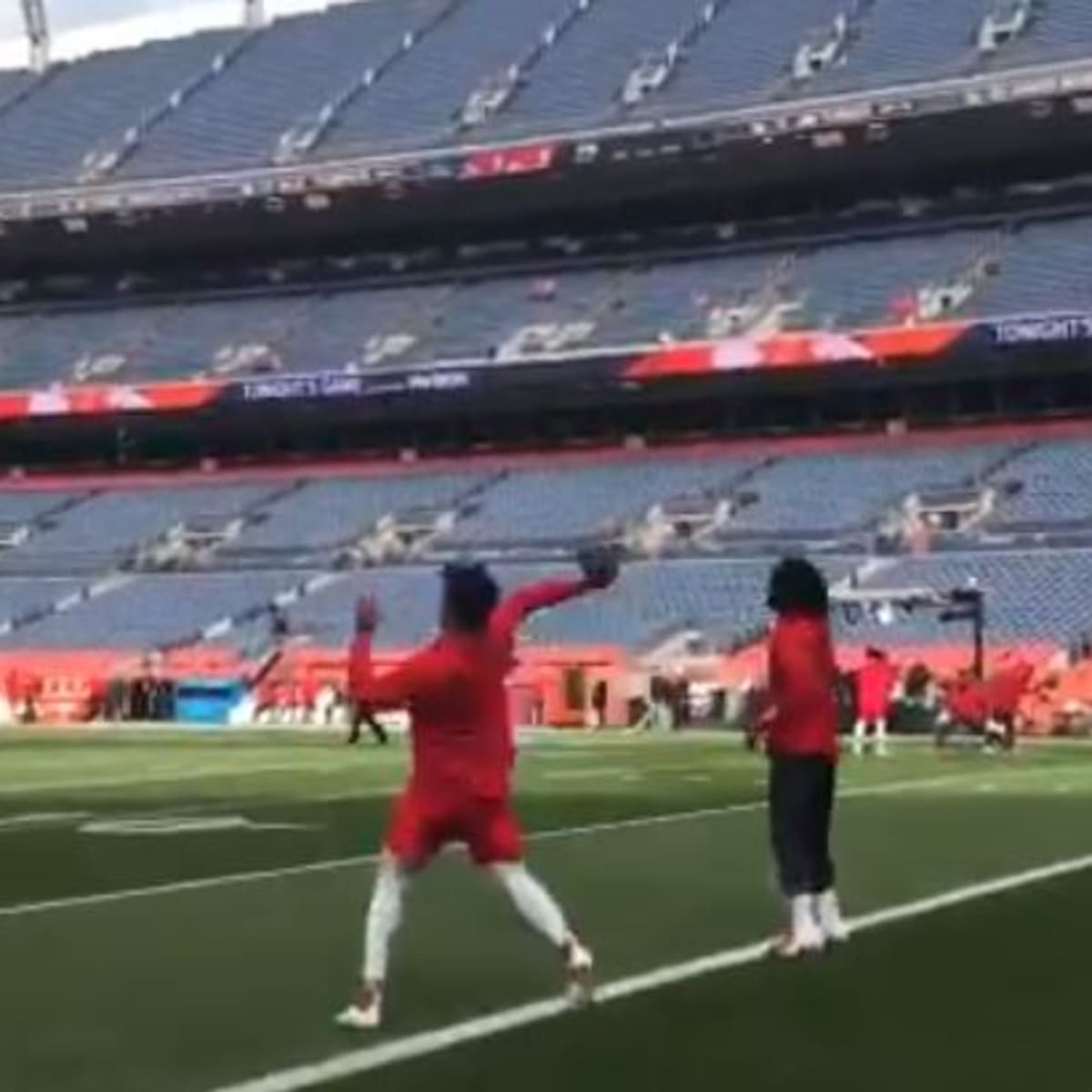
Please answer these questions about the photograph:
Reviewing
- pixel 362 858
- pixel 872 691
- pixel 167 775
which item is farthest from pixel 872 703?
pixel 362 858

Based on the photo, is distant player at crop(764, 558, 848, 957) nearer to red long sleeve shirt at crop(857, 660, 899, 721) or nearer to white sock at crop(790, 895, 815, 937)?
white sock at crop(790, 895, 815, 937)

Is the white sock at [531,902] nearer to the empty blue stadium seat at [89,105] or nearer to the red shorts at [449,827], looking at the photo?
the red shorts at [449,827]

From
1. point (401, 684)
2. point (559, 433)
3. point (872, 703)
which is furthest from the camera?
point (559, 433)

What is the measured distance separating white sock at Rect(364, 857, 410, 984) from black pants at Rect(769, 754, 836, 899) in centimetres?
285

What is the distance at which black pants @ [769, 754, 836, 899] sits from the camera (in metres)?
11.6

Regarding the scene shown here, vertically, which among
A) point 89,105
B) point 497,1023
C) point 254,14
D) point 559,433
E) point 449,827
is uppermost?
point 254,14

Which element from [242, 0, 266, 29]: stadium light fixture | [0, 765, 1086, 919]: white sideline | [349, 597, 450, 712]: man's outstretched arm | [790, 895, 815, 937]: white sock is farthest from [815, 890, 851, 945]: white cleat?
[242, 0, 266, 29]: stadium light fixture

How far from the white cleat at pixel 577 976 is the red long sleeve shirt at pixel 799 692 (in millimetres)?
2163

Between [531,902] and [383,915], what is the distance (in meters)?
0.55

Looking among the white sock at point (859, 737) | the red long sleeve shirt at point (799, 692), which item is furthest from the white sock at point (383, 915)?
the white sock at point (859, 737)

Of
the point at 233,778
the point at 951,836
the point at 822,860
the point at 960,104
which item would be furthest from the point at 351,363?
the point at 822,860

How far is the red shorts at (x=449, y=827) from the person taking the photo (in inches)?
362

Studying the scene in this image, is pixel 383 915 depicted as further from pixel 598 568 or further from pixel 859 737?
pixel 859 737

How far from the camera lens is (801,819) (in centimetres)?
1167
